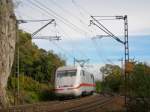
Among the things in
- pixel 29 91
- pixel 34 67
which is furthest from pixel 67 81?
pixel 34 67

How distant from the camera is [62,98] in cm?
5684

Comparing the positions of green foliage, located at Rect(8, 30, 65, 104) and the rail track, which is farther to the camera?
green foliage, located at Rect(8, 30, 65, 104)

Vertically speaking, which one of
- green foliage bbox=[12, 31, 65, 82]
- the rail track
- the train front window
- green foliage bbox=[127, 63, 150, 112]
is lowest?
the rail track

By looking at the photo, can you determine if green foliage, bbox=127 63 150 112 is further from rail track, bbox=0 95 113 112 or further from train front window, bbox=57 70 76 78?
train front window, bbox=57 70 76 78

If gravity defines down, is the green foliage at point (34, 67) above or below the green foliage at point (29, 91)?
above

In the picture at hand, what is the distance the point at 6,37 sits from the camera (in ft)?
163

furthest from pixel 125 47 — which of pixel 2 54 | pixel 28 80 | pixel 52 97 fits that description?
pixel 28 80

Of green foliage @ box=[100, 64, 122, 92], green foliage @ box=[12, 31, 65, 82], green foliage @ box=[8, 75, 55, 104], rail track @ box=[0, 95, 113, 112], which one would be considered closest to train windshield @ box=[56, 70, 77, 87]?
green foliage @ box=[8, 75, 55, 104]

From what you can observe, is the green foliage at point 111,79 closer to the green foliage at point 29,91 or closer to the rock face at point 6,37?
the green foliage at point 29,91

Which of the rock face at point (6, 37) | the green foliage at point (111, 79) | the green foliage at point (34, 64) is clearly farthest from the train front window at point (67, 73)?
the green foliage at point (111, 79)

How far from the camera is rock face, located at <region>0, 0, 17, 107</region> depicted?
48.3 metres

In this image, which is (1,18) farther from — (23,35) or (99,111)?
(23,35)

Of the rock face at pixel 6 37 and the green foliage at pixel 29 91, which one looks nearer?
the rock face at pixel 6 37

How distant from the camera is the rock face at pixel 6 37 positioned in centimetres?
4834
